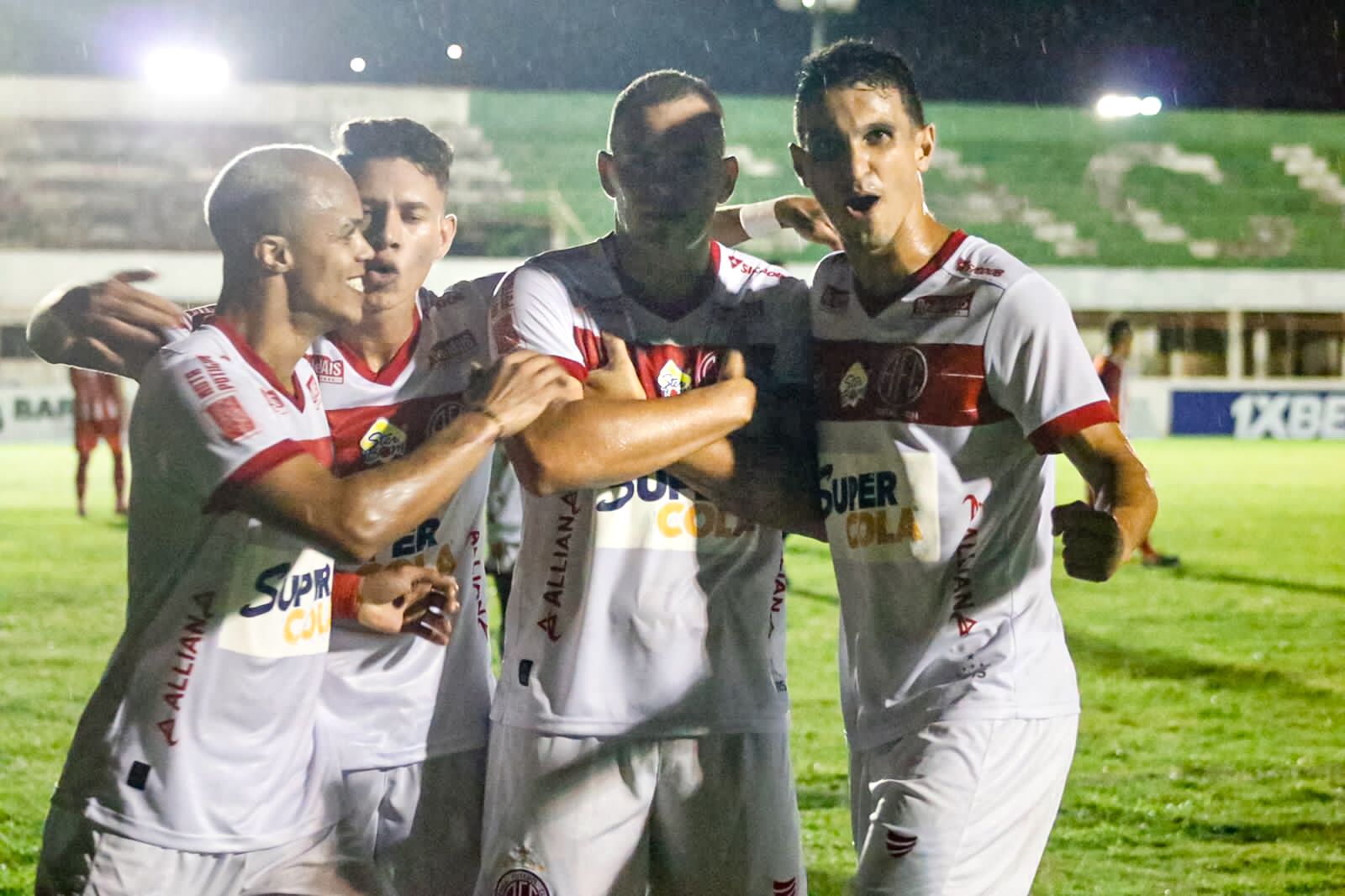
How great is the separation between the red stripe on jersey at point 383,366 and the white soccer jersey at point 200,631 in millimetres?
520

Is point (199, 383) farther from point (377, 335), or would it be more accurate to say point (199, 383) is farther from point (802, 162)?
point (802, 162)

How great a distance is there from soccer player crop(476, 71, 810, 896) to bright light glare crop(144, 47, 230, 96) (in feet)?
93.9

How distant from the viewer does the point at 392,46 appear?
3488cm

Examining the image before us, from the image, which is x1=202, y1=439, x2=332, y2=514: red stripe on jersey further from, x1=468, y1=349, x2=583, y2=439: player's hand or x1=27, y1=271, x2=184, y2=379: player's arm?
x1=27, y1=271, x2=184, y2=379: player's arm

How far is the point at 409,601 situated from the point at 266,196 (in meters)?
0.87

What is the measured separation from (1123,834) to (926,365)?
328 centimetres

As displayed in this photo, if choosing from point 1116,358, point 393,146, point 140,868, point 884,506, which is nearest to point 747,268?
point 884,506

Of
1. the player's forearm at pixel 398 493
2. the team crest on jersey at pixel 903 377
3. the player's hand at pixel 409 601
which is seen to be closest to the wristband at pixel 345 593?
the player's hand at pixel 409 601

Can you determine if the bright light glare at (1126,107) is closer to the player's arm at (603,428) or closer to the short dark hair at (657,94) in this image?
the short dark hair at (657,94)

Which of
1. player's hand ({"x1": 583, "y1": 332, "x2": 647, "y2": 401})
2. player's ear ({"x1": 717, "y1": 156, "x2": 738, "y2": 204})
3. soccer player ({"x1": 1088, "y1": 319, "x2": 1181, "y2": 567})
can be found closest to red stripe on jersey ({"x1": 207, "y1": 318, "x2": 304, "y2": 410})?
player's hand ({"x1": 583, "y1": 332, "x2": 647, "y2": 401})

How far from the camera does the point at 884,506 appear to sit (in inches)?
103

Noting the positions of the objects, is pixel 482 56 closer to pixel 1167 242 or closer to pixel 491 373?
pixel 1167 242

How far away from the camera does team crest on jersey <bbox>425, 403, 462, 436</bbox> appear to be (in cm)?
303

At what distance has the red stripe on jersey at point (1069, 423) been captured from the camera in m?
2.44
